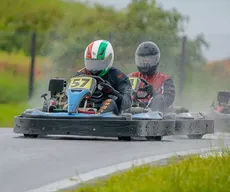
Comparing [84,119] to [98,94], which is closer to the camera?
[84,119]

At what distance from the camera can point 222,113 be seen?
71.6 feet

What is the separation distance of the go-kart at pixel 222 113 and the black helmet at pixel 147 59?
3396mm

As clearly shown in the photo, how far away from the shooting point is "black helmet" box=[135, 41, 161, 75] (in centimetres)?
1812

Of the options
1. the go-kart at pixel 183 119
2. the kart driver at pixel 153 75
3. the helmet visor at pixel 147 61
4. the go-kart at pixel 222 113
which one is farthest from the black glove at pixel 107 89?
the go-kart at pixel 222 113

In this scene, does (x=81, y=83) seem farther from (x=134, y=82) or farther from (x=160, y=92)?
(x=160, y=92)

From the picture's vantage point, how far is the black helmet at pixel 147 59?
59.5 feet

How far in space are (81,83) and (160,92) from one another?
2855 millimetres

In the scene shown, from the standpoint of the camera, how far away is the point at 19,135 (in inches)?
612

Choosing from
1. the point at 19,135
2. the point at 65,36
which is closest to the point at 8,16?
the point at 65,36

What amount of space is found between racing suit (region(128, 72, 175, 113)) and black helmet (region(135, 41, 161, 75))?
0.09 meters

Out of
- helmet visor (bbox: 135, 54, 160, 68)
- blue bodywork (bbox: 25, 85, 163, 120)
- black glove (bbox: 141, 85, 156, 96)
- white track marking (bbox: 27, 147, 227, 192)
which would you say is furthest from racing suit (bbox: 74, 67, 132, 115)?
white track marking (bbox: 27, 147, 227, 192)

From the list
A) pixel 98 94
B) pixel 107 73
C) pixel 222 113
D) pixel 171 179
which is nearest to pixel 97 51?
pixel 107 73

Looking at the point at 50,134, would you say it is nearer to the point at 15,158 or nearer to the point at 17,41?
the point at 15,158

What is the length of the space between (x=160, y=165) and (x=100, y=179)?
4.07ft
